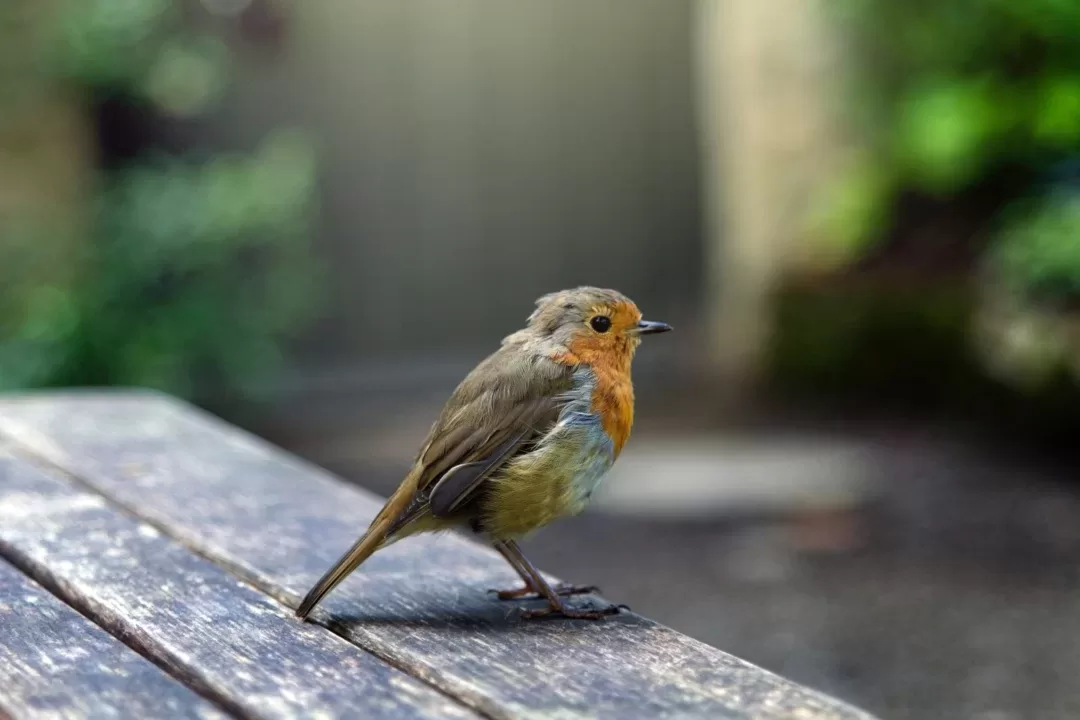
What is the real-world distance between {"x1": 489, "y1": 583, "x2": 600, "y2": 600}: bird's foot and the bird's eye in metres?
0.42

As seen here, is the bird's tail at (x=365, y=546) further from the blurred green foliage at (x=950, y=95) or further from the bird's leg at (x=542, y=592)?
the blurred green foliage at (x=950, y=95)

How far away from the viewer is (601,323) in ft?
7.54

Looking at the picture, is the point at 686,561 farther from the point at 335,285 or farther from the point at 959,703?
the point at 335,285

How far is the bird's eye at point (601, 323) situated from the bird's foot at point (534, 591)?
0.42 metres

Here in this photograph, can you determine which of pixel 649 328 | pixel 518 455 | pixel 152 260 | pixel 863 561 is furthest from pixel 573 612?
pixel 152 260

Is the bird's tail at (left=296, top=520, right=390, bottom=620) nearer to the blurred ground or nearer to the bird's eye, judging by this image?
the bird's eye

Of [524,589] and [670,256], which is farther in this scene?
[670,256]

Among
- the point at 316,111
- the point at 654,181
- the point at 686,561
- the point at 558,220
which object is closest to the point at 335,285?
the point at 316,111

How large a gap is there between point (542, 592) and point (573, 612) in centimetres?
8

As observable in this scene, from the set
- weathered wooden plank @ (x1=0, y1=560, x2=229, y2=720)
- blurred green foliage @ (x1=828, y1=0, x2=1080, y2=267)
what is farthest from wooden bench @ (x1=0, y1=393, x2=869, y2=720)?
blurred green foliage @ (x1=828, y1=0, x2=1080, y2=267)

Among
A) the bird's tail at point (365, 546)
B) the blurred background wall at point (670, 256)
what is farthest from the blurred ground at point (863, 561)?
the bird's tail at point (365, 546)

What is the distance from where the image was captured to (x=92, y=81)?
6.55 metres

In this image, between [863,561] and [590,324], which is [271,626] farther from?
[863,561]

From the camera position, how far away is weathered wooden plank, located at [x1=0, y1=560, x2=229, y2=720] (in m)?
1.49
